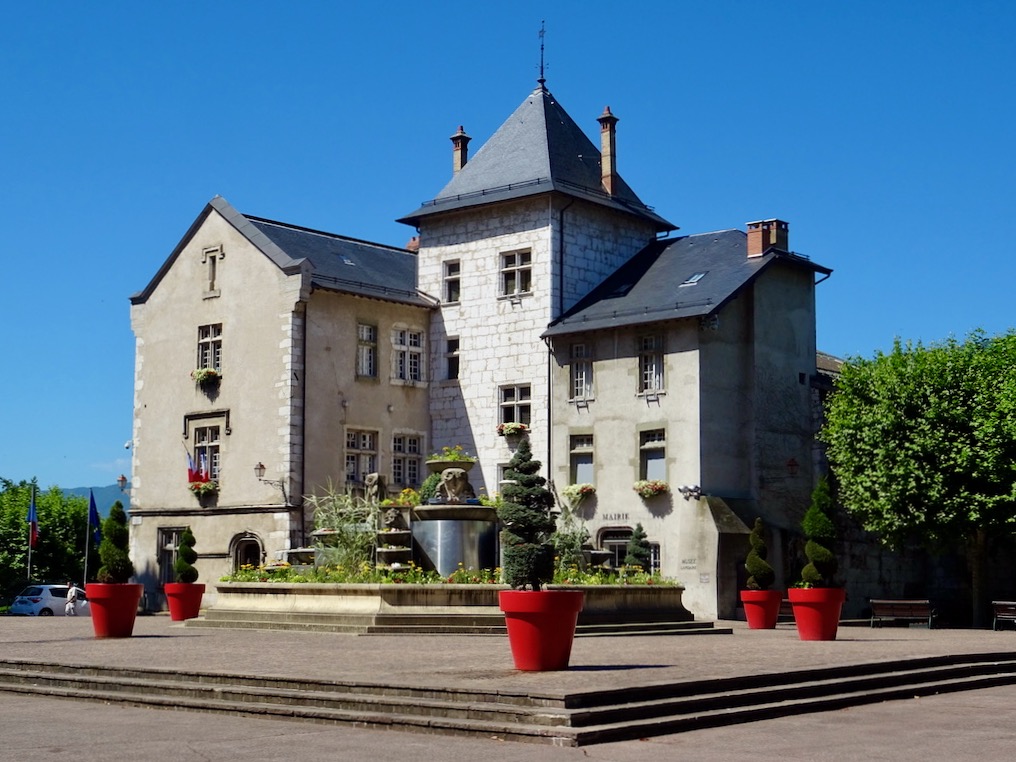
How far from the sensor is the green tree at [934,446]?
116 ft

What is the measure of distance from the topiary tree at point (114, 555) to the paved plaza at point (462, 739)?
1.89 m

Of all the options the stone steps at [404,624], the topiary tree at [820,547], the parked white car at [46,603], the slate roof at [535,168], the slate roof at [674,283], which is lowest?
the parked white car at [46,603]

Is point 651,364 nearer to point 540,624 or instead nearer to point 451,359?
point 451,359

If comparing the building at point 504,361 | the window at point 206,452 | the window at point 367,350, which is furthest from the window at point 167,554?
the window at point 367,350

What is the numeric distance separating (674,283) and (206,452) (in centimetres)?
1457

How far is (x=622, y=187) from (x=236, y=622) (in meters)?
22.1

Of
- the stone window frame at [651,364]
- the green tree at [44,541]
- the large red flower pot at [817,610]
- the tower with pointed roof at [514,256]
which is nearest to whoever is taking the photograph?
the large red flower pot at [817,610]

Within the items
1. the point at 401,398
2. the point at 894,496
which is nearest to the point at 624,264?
the point at 401,398

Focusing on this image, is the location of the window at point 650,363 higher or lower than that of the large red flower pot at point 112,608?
higher

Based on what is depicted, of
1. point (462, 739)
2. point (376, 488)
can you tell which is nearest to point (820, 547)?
point (376, 488)

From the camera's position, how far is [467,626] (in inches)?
939

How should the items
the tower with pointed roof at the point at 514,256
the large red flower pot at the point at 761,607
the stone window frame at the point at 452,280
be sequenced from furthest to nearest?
the stone window frame at the point at 452,280 → the tower with pointed roof at the point at 514,256 → the large red flower pot at the point at 761,607

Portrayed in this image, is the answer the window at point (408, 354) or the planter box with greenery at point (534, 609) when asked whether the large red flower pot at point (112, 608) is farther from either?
the window at point (408, 354)

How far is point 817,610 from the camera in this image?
22797mm
